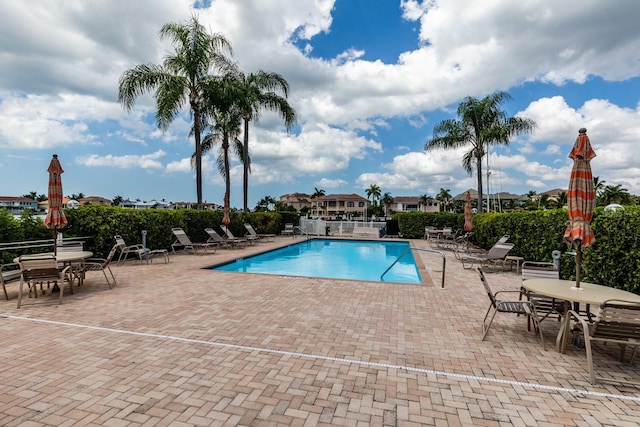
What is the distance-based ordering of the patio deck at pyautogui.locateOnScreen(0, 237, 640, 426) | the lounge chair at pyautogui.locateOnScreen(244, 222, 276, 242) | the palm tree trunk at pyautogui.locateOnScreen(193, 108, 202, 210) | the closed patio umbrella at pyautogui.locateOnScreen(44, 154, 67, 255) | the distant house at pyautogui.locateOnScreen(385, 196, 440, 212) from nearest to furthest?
the patio deck at pyautogui.locateOnScreen(0, 237, 640, 426) → the closed patio umbrella at pyautogui.locateOnScreen(44, 154, 67, 255) → the palm tree trunk at pyautogui.locateOnScreen(193, 108, 202, 210) → the lounge chair at pyautogui.locateOnScreen(244, 222, 276, 242) → the distant house at pyautogui.locateOnScreen(385, 196, 440, 212)

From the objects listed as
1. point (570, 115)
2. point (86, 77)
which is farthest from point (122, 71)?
point (570, 115)

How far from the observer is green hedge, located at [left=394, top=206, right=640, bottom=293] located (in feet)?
17.1

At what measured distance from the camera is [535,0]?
26.3 feet

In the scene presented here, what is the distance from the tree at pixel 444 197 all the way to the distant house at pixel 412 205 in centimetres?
675

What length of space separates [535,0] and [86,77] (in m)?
13.5

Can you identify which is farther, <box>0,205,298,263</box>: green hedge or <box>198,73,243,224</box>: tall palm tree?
<box>198,73,243,224</box>: tall palm tree

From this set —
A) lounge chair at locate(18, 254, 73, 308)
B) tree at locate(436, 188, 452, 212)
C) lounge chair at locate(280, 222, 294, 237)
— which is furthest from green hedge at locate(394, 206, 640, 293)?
tree at locate(436, 188, 452, 212)

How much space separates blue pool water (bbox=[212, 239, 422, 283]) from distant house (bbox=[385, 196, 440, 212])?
70.7 metres

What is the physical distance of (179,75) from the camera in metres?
15.5

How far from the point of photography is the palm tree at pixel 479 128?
2141 cm

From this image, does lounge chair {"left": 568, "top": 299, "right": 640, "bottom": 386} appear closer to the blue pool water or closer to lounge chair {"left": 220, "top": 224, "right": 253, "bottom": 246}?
the blue pool water

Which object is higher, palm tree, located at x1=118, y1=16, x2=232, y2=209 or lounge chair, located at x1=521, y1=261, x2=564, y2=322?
palm tree, located at x1=118, y1=16, x2=232, y2=209

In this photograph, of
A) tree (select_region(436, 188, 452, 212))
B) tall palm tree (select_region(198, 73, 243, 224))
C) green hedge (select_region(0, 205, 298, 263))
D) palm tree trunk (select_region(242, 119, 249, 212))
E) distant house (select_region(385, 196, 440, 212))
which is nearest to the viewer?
green hedge (select_region(0, 205, 298, 263))

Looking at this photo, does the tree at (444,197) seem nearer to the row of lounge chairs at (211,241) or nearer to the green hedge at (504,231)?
the green hedge at (504,231)
